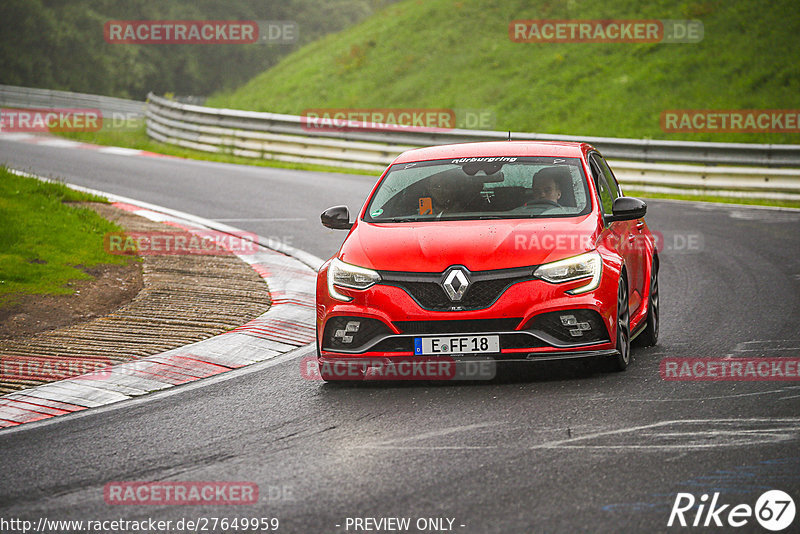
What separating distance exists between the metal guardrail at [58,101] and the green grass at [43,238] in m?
26.4

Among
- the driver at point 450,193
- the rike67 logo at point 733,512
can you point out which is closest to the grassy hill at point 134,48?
the driver at point 450,193

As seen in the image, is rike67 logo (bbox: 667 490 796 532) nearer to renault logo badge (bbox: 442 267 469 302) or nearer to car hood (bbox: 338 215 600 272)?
renault logo badge (bbox: 442 267 469 302)

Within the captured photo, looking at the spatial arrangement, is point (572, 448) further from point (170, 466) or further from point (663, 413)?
point (170, 466)

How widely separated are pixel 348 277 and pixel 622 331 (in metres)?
1.97

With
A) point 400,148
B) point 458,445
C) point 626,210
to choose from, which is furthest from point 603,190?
point 400,148

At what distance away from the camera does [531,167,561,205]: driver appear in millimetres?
7781

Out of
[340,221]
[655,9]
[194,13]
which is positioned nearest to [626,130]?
[655,9]

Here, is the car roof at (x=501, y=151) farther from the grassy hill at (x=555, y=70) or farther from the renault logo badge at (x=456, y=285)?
the grassy hill at (x=555, y=70)

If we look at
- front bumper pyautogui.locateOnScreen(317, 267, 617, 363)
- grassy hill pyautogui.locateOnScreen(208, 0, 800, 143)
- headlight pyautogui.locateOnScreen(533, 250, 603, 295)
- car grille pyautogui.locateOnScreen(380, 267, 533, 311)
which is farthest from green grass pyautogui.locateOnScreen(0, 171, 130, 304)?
grassy hill pyautogui.locateOnScreen(208, 0, 800, 143)

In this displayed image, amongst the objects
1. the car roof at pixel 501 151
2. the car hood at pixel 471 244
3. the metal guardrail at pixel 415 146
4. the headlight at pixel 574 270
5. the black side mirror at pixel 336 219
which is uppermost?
the metal guardrail at pixel 415 146

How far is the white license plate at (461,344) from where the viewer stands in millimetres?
6770

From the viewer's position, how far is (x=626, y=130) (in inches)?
1009

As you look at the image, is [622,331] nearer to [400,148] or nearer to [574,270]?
[574,270]

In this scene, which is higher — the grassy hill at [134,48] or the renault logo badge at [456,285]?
the grassy hill at [134,48]
